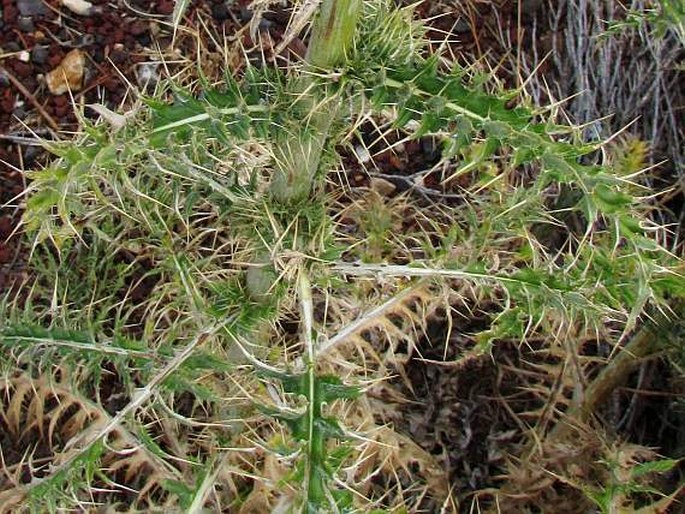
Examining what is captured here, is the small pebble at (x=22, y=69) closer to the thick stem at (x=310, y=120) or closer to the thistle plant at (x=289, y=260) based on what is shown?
the thistle plant at (x=289, y=260)

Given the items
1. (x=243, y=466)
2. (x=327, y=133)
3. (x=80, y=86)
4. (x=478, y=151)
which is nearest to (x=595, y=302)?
(x=478, y=151)

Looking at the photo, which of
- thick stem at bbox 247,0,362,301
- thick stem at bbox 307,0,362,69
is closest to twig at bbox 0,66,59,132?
thick stem at bbox 247,0,362,301

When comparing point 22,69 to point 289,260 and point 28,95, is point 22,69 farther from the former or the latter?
point 289,260

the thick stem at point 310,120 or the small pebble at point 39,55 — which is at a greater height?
the thick stem at point 310,120

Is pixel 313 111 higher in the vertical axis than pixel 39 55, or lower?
higher

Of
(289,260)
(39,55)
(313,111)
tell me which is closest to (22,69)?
(39,55)

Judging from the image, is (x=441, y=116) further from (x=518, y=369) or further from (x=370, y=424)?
(x=518, y=369)

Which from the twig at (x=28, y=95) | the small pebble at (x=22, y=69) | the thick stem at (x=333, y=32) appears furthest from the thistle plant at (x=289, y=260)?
the small pebble at (x=22, y=69)

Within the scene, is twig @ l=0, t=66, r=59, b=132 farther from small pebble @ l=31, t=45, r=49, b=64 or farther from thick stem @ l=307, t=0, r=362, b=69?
thick stem @ l=307, t=0, r=362, b=69

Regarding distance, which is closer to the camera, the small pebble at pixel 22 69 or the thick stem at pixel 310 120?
the thick stem at pixel 310 120
